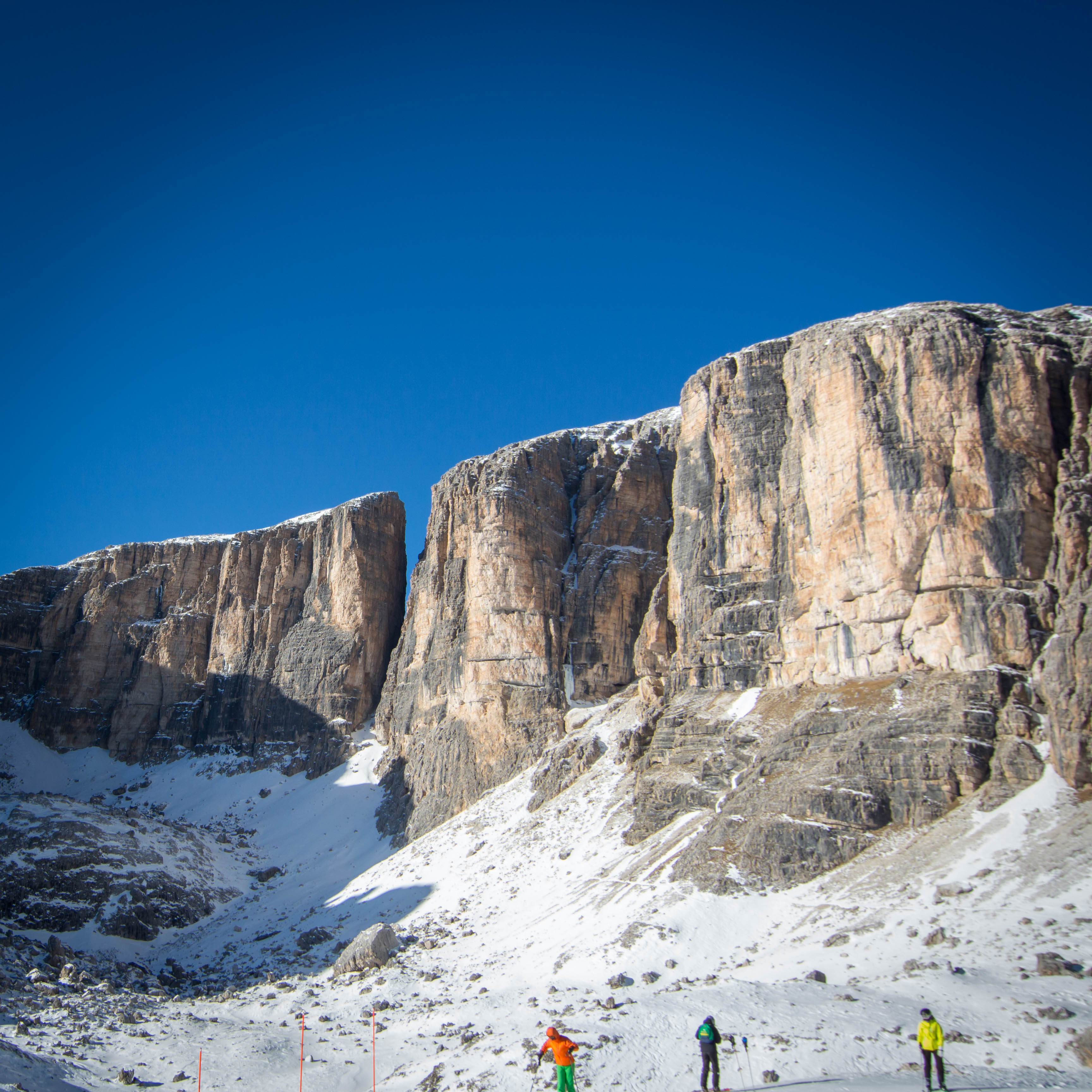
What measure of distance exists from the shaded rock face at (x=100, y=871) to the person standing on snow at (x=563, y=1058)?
3836 cm

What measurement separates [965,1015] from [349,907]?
1393 inches

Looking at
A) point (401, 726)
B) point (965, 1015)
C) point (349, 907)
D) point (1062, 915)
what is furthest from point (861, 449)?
point (401, 726)

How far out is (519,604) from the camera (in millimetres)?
60625

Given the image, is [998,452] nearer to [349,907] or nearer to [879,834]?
[879,834]

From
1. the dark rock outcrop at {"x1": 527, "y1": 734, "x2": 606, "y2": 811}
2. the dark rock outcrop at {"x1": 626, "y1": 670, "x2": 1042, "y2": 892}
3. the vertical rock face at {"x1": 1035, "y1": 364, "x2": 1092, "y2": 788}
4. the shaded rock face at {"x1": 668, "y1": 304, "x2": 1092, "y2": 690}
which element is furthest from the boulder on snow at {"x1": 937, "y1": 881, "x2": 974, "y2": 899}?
the dark rock outcrop at {"x1": 527, "y1": 734, "x2": 606, "y2": 811}

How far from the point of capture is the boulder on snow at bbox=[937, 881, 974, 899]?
26.1 m

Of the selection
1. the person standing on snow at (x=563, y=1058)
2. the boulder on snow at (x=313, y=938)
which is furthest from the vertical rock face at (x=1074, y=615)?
the boulder on snow at (x=313, y=938)

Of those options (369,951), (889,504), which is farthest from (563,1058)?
(889,504)

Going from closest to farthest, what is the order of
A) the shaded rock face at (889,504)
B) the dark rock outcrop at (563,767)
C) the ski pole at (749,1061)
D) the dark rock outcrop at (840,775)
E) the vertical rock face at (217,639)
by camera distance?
the ski pole at (749,1061), the dark rock outcrop at (840,775), the shaded rock face at (889,504), the dark rock outcrop at (563,767), the vertical rock face at (217,639)

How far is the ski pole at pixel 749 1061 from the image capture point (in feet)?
57.4

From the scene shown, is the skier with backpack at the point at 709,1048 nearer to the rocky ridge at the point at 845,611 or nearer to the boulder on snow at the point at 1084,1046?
the boulder on snow at the point at 1084,1046

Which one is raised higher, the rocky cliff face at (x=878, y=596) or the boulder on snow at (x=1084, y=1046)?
the rocky cliff face at (x=878, y=596)

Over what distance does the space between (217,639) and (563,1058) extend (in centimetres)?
8186

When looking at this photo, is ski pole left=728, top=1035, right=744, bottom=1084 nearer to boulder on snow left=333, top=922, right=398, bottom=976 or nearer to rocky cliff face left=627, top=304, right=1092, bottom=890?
rocky cliff face left=627, top=304, right=1092, bottom=890
